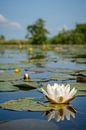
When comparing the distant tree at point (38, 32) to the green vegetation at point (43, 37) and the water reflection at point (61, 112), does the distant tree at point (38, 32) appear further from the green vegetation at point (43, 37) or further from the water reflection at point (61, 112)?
the water reflection at point (61, 112)

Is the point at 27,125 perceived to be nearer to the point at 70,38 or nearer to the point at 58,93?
the point at 58,93

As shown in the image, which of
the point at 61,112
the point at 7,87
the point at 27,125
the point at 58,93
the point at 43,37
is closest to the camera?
the point at 27,125

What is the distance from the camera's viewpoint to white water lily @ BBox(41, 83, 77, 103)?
197 cm

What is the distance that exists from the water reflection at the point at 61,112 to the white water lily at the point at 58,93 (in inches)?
1.7

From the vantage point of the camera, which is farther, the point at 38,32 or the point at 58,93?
the point at 38,32

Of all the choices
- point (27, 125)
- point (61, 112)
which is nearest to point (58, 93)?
point (61, 112)

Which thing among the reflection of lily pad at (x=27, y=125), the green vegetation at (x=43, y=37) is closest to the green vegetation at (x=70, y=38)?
the green vegetation at (x=43, y=37)

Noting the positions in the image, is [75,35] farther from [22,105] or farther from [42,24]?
[22,105]

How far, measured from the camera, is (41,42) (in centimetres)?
3806

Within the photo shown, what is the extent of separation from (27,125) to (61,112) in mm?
394

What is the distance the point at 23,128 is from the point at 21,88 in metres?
1.35

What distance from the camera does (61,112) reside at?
186 centimetres

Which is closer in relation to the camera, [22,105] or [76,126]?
[76,126]

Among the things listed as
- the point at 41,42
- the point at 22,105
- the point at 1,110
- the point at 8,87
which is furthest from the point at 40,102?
the point at 41,42
